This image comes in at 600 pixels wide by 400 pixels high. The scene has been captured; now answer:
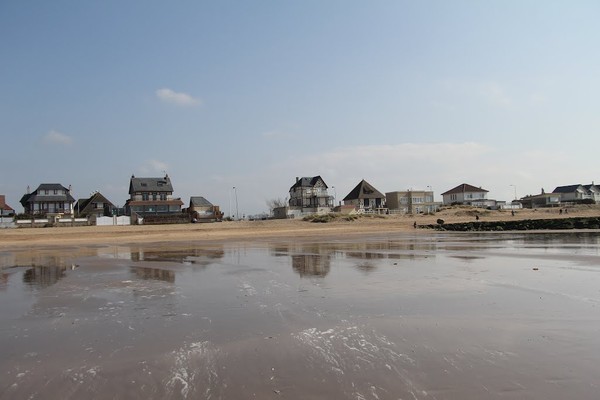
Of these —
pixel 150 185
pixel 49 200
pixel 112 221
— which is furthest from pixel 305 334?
pixel 49 200

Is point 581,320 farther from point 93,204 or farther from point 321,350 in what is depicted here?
point 93,204

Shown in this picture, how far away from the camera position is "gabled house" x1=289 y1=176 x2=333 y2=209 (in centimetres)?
10139

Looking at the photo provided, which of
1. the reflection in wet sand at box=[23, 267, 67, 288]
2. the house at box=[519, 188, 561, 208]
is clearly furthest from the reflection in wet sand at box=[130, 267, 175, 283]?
the house at box=[519, 188, 561, 208]

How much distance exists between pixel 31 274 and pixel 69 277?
2491 millimetres

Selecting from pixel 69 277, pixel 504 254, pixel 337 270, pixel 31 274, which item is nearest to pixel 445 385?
pixel 337 270

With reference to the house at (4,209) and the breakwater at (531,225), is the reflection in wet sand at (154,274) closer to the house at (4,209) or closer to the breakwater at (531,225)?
the breakwater at (531,225)

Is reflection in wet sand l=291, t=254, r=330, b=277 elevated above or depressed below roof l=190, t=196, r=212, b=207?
below

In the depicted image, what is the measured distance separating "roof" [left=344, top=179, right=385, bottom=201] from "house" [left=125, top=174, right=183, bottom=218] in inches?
1649

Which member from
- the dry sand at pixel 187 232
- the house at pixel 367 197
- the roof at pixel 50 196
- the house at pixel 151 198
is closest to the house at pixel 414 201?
the house at pixel 367 197

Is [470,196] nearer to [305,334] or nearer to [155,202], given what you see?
[155,202]

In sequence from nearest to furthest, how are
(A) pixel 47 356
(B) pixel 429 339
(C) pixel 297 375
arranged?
(C) pixel 297 375, (A) pixel 47 356, (B) pixel 429 339

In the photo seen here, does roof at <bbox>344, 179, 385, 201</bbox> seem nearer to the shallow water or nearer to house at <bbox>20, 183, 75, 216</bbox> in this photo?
house at <bbox>20, 183, 75, 216</bbox>

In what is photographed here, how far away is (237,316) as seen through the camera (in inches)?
406

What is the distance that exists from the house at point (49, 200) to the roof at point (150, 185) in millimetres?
15456
